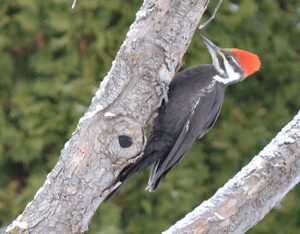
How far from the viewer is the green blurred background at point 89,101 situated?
303 cm

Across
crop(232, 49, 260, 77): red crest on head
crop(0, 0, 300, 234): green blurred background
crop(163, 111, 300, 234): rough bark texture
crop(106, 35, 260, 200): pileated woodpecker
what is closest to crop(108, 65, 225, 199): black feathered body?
crop(106, 35, 260, 200): pileated woodpecker

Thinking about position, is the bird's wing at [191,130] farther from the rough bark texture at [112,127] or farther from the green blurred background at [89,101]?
the green blurred background at [89,101]

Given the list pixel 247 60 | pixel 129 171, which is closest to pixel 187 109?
pixel 247 60

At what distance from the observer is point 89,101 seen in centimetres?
304

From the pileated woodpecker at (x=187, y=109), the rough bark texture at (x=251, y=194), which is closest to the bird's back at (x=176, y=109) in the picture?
the pileated woodpecker at (x=187, y=109)

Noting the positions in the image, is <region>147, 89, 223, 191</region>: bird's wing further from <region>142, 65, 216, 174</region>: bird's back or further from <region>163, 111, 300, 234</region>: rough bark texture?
<region>163, 111, 300, 234</region>: rough bark texture

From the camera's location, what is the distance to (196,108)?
8.36 feet

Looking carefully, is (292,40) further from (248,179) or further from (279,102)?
(248,179)

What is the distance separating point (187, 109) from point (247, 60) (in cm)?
43

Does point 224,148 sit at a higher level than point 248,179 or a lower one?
lower

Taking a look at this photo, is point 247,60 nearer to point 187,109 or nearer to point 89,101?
point 187,109

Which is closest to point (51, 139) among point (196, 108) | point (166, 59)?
point (196, 108)

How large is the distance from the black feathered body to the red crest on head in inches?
6.5

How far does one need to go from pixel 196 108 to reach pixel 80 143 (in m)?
0.84
